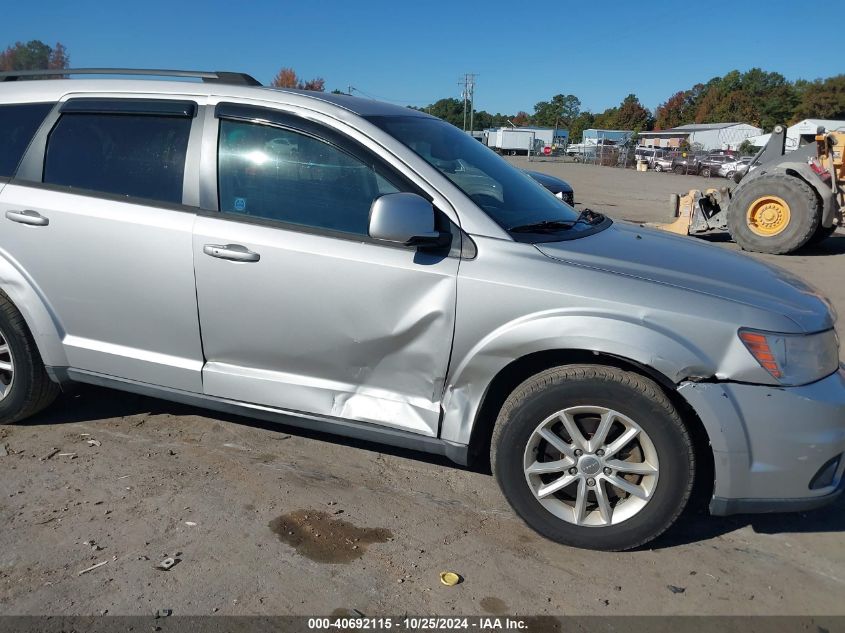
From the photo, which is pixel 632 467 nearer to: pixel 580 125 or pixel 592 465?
pixel 592 465

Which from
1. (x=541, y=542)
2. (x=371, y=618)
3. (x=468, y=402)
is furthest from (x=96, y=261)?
(x=541, y=542)

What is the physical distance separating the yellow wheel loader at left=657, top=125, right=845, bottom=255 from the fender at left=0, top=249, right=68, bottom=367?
10.3m

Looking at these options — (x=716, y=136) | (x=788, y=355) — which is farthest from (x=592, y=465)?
(x=716, y=136)

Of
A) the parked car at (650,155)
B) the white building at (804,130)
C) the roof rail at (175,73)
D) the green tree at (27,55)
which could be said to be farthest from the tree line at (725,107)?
the roof rail at (175,73)

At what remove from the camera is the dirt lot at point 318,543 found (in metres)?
2.74

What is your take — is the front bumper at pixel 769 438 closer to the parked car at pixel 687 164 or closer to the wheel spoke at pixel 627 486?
the wheel spoke at pixel 627 486

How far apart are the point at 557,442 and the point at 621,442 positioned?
0.26 meters

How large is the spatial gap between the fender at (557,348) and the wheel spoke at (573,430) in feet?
0.95

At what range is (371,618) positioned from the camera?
2.62 metres

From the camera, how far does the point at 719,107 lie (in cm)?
10631

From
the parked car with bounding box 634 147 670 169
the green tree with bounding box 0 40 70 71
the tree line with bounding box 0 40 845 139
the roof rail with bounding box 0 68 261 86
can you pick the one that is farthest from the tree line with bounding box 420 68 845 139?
the roof rail with bounding box 0 68 261 86

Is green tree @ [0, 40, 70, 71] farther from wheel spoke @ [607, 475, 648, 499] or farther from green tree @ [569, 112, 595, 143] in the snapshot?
green tree @ [569, 112, 595, 143]

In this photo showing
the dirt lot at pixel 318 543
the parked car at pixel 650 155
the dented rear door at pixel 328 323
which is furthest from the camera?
the parked car at pixel 650 155

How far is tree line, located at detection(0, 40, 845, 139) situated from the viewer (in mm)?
86312
